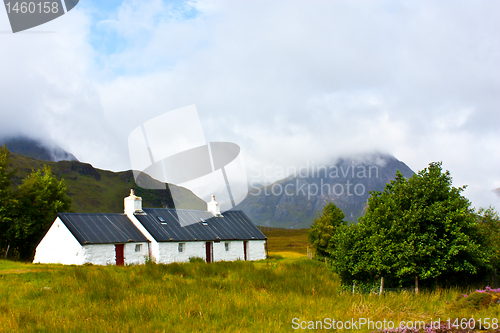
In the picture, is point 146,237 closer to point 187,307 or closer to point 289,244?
point 187,307

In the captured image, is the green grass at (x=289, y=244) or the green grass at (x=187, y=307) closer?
the green grass at (x=187, y=307)

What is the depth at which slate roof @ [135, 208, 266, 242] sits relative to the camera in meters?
34.8

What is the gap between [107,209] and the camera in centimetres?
17775

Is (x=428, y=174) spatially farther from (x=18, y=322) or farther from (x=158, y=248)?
(x=158, y=248)

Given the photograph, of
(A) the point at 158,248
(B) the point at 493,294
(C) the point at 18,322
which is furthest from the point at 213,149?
(A) the point at 158,248

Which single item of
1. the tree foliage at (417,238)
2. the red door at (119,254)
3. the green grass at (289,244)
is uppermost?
the tree foliage at (417,238)

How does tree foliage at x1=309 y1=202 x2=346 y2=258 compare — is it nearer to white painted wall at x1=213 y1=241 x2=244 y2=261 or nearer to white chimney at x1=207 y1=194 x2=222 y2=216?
white painted wall at x1=213 y1=241 x2=244 y2=261

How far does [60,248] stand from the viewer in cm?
3016

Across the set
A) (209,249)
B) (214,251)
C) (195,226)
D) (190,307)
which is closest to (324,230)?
(214,251)

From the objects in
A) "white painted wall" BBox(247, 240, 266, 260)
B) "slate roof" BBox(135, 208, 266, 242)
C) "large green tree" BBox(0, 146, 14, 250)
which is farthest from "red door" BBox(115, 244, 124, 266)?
"white painted wall" BBox(247, 240, 266, 260)

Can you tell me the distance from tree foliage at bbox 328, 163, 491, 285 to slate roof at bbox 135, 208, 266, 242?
2206cm

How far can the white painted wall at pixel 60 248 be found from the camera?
2916 cm

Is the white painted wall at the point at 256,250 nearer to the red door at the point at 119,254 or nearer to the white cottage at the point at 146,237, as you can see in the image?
the white cottage at the point at 146,237

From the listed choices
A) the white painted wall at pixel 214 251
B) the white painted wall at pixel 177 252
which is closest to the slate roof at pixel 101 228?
the white painted wall at pixel 177 252
